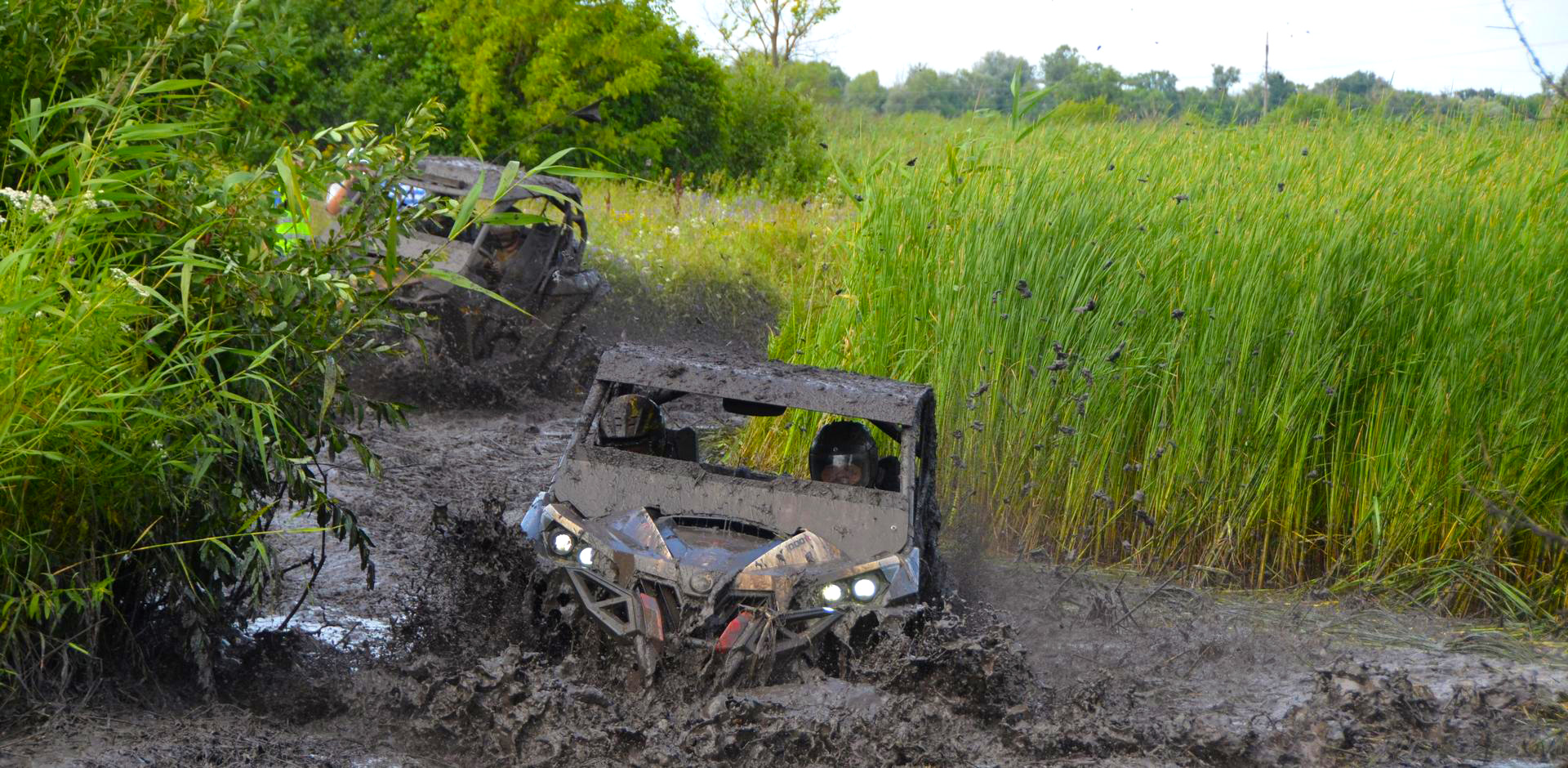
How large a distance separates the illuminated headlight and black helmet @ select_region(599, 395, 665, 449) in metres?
0.82

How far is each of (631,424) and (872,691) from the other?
1.76 metres

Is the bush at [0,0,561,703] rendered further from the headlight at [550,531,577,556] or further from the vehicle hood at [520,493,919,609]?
the vehicle hood at [520,493,919,609]

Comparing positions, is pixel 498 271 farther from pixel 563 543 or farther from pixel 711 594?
pixel 711 594

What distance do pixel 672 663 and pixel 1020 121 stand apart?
217 inches

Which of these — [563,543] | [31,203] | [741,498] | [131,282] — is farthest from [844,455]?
[31,203]

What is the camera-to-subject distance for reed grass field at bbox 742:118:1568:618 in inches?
262

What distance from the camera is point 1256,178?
809 cm

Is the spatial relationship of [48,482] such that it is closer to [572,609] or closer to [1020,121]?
[572,609]

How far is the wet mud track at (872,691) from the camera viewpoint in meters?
4.32

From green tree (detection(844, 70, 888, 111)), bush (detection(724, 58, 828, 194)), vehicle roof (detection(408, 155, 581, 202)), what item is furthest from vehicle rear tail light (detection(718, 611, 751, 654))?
green tree (detection(844, 70, 888, 111))

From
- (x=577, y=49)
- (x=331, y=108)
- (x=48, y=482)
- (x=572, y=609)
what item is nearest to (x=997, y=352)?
(x=572, y=609)

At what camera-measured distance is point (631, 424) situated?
578 centimetres

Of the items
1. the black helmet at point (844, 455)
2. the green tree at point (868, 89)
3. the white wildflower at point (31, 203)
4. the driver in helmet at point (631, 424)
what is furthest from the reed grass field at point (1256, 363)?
the green tree at point (868, 89)

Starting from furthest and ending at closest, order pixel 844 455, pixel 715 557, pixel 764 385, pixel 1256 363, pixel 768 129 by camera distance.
A: pixel 768 129 → pixel 1256 363 → pixel 844 455 → pixel 764 385 → pixel 715 557
